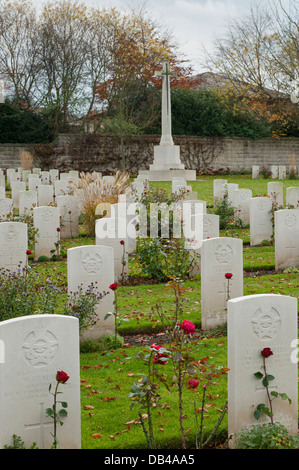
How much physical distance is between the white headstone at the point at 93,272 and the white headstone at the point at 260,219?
536 cm

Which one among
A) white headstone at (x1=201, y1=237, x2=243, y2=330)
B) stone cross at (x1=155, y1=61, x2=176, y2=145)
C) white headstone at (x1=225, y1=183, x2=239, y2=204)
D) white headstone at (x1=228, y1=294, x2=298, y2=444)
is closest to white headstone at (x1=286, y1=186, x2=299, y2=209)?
white headstone at (x1=225, y1=183, x2=239, y2=204)

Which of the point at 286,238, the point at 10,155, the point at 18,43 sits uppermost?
the point at 18,43

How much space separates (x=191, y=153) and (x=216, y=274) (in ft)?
77.9

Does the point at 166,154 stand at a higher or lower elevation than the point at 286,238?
higher

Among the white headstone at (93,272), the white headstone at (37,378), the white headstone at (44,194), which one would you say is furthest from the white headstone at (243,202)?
the white headstone at (37,378)

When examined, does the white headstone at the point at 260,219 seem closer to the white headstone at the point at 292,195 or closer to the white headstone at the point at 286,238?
the white headstone at the point at 292,195

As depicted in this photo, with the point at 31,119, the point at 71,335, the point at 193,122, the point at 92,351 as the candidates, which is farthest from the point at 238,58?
the point at 71,335

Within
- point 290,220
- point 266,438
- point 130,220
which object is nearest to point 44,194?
point 130,220

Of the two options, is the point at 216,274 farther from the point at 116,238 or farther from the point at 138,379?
the point at 116,238

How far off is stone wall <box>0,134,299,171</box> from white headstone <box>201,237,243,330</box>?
72.2 ft

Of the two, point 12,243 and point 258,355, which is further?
point 12,243

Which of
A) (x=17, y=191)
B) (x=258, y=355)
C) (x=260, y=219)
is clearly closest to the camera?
(x=258, y=355)

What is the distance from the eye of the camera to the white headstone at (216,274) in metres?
6.33

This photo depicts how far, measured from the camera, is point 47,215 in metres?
9.98
